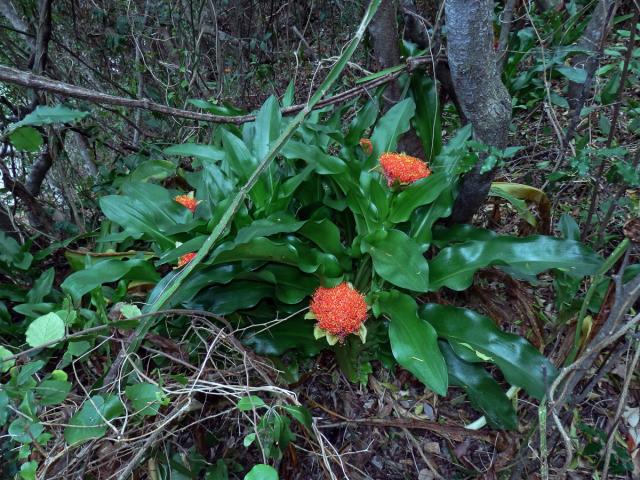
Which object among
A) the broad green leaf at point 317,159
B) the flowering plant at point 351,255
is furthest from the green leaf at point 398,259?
the broad green leaf at point 317,159

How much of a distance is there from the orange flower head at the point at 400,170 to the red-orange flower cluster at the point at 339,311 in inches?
14.6

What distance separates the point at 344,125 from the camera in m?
2.16

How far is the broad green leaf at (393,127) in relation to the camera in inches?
58.0

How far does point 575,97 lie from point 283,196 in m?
1.24

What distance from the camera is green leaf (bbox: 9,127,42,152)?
1.22m

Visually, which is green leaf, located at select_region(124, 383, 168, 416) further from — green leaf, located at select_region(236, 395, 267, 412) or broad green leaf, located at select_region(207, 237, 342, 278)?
broad green leaf, located at select_region(207, 237, 342, 278)

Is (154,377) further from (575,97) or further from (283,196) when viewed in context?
(575,97)

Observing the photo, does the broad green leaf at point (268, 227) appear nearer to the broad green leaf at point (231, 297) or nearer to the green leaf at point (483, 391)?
the broad green leaf at point (231, 297)

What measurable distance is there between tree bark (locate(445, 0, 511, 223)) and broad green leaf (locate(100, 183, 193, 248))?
85 centimetres

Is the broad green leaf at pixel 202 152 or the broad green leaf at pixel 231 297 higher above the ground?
the broad green leaf at pixel 202 152

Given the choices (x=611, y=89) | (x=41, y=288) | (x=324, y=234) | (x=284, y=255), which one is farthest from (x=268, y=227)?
(x=611, y=89)

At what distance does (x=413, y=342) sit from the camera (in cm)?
109

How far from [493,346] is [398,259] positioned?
323 millimetres

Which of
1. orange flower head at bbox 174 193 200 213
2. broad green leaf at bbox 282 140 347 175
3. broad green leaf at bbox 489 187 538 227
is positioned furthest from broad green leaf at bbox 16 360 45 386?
broad green leaf at bbox 489 187 538 227
